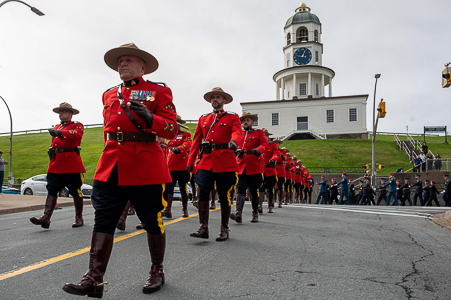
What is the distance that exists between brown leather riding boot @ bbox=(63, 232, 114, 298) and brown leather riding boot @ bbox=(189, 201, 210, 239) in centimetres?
267

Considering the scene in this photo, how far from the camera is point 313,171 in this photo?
36.2 meters

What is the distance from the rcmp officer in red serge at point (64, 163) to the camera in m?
7.07

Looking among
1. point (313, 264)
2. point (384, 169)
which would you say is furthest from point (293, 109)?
point (313, 264)

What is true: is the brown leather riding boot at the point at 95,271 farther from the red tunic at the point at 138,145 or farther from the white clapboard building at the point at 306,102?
the white clapboard building at the point at 306,102

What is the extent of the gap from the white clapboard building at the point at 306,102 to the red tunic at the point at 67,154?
5019cm

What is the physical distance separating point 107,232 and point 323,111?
→ 186 ft

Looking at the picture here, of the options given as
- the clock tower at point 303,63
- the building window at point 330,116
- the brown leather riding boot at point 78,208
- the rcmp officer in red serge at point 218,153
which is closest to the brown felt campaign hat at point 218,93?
the rcmp officer in red serge at point 218,153

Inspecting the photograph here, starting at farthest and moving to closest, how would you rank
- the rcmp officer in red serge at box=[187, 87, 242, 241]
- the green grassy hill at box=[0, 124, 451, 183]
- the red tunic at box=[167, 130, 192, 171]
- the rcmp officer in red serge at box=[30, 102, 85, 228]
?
1. the green grassy hill at box=[0, 124, 451, 183]
2. the red tunic at box=[167, 130, 192, 171]
3. the rcmp officer in red serge at box=[30, 102, 85, 228]
4. the rcmp officer in red serge at box=[187, 87, 242, 241]

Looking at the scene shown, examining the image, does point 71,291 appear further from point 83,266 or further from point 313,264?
point 313,264

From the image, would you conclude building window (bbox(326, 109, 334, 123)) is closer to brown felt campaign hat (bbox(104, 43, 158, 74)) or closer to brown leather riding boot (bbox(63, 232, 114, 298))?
brown felt campaign hat (bbox(104, 43, 158, 74))

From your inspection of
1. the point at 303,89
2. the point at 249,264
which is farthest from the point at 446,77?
the point at 303,89

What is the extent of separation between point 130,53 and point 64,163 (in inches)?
166

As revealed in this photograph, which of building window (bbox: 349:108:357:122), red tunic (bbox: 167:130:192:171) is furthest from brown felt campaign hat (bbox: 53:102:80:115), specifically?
building window (bbox: 349:108:357:122)

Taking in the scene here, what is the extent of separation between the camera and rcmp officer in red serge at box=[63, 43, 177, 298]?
3395 mm
